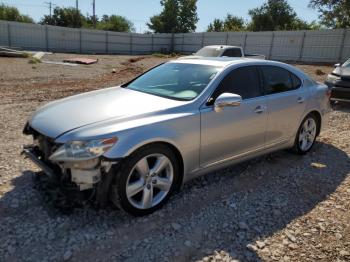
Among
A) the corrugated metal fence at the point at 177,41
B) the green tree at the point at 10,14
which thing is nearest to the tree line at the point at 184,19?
the green tree at the point at 10,14

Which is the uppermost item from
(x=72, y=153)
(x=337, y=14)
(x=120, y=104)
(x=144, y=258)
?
(x=337, y=14)

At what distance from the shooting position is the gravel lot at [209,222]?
2977 mm

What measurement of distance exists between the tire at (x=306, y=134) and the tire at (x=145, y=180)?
260cm

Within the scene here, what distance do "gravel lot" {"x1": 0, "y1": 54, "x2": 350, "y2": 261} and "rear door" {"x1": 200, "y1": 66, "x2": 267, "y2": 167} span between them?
0.49 meters

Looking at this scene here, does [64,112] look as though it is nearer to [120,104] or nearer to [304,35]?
[120,104]

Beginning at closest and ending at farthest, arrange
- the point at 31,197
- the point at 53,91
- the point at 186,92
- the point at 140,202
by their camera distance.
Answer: the point at 140,202 → the point at 31,197 → the point at 186,92 → the point at 53,91

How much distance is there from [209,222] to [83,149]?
1492mm

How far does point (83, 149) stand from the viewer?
3027mm

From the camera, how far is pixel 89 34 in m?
36.6

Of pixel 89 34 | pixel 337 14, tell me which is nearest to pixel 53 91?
pixel 337 14

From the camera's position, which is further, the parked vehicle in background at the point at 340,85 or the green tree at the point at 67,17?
the green tree at the point at 67,17

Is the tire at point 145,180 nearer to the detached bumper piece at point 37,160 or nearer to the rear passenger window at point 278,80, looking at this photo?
the detached bumper piece at point 37,160

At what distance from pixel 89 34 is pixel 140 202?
36.2 meters

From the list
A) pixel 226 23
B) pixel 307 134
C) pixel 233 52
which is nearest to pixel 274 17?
pixel 226 23
